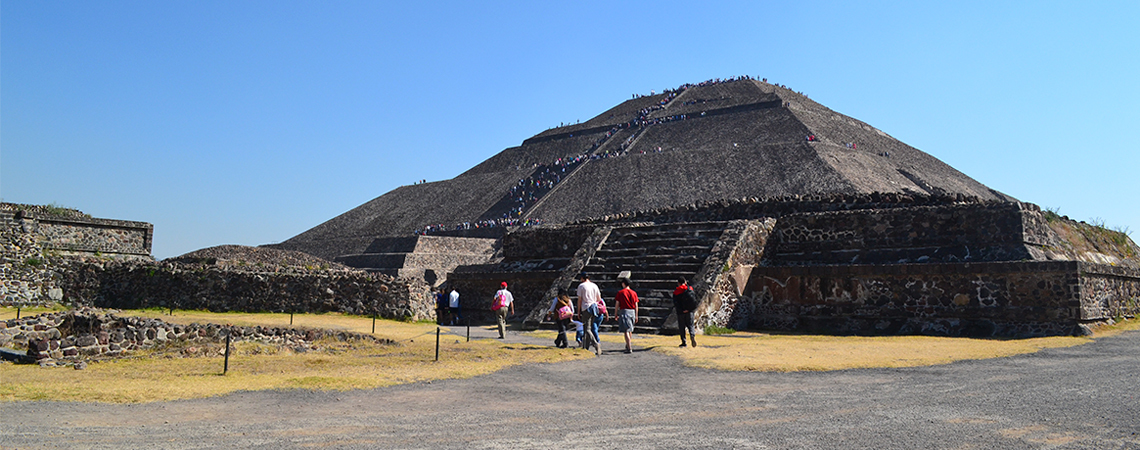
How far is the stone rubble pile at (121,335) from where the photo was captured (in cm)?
891

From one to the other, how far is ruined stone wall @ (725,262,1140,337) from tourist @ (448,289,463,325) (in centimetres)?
625

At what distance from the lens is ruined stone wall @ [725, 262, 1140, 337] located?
11.9 metres

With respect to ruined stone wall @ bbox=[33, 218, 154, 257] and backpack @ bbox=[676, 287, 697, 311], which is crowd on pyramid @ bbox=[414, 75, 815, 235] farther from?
backpack @ bbox=[676, 287, 697, 311]

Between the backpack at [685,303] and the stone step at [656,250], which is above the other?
the stone step at [656,250]

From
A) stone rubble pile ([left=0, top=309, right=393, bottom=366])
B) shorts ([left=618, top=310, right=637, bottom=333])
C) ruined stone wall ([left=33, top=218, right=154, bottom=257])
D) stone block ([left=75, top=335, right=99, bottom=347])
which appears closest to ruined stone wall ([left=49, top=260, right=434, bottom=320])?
ruined stone wall ([left=33, top=218, right=154, bottom=257])

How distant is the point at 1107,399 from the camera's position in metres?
6.02

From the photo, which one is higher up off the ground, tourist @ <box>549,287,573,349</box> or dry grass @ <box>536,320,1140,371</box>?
tourist @ <box>549,287,573,349</box>

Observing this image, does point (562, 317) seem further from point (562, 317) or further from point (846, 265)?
point (846, 265)

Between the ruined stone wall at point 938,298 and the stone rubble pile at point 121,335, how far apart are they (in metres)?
7.24

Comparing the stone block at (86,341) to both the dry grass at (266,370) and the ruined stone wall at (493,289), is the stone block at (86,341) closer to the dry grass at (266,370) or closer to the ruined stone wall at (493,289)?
the dry grass at (266,370)

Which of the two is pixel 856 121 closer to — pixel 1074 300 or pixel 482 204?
pixel 482 204

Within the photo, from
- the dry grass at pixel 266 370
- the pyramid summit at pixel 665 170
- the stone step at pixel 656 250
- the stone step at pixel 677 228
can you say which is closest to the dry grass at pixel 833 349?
the dry grass at pixel 266 370

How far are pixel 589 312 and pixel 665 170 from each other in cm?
3771

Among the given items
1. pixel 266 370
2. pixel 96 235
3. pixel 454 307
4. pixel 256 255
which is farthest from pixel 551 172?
pixel 266 370
